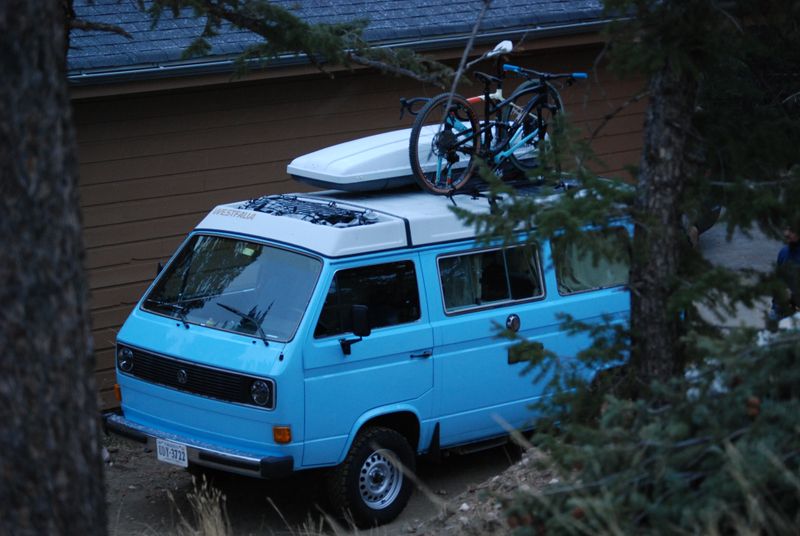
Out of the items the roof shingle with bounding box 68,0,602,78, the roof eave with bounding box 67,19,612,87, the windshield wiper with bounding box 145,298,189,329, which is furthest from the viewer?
the roof shingle with bounding box 68,0,602,78

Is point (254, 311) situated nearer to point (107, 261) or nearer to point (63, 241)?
point (107, 261)

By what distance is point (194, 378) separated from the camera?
7.70 metres

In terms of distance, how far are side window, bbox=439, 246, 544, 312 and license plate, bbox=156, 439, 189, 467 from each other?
87.5 inches

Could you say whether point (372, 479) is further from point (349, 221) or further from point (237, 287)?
point (349, 221)

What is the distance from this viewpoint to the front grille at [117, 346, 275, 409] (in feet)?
24.5

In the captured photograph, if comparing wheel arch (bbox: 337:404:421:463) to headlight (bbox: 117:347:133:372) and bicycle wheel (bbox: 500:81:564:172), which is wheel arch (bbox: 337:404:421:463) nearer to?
headlight (bbox: 117:347:133:372)

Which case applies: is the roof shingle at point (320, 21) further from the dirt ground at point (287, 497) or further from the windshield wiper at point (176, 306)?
the dirt ground at point (287, 497)

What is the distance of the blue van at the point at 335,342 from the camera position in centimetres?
749

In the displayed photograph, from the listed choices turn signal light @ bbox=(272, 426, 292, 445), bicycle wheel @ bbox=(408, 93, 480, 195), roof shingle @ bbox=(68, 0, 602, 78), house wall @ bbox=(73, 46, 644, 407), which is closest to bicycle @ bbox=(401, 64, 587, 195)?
bicycle wheel @ bbox=(408, 93, 480, 195)

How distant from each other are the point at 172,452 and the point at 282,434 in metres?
0.86

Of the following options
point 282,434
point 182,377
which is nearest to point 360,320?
point 282,434

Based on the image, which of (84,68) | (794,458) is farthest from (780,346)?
(84,68)

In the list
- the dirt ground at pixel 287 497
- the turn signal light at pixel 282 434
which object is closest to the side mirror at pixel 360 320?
the turn signal light at pixel 282 434

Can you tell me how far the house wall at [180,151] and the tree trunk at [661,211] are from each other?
Result: 4765 mm
